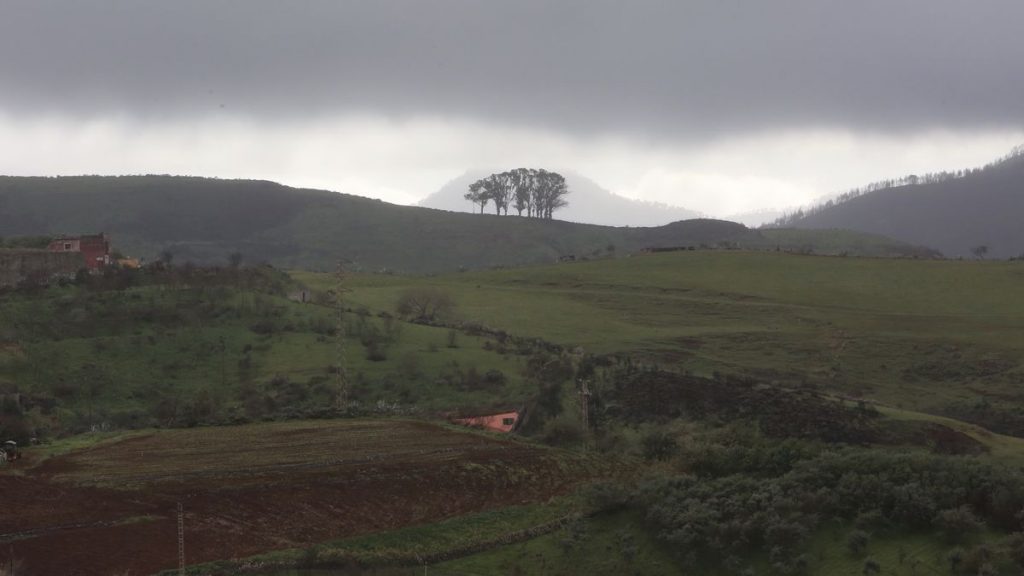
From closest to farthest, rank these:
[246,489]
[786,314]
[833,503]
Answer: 1. [833,503]
2. [246,489]
3. [786,314]

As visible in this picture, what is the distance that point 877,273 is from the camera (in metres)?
81.7

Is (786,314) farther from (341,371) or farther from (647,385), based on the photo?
(341,371)

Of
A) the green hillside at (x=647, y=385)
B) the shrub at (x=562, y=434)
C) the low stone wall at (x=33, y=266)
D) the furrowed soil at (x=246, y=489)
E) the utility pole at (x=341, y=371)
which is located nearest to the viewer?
the green hillside at (x=647, y=385)

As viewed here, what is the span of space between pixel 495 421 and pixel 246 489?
16396 millimetres

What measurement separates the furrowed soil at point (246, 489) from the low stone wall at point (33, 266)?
32.7m

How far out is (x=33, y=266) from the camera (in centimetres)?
6319

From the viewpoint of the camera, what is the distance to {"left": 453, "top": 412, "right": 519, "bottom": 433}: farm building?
129 feet

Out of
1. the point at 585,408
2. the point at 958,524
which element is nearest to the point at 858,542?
the point at 958,524

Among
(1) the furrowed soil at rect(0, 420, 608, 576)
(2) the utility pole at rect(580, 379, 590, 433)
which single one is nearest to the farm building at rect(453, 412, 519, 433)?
(2) the utility pole at rect(580, 379, 590, 433)

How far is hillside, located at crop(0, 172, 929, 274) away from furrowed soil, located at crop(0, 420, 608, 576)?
85.1m

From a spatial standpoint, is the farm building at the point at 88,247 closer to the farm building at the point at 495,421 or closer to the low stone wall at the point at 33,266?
the low stone wall at the point at 33,266

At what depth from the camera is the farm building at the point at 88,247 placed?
67.9 m

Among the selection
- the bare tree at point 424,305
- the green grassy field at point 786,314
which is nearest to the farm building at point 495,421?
the green grassy field at point 786,314

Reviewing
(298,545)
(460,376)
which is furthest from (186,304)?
(298,545)
